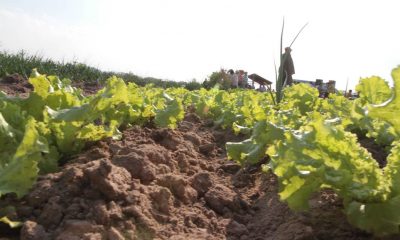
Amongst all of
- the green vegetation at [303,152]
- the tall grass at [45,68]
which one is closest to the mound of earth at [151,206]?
the green vegetation at [303,152]

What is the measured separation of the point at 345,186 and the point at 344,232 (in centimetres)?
26

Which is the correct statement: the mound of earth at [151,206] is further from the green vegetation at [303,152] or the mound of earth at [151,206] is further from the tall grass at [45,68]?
the tall grass at [45,68]

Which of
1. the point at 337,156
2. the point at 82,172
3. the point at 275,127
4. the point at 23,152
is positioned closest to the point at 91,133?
the point at 82,172

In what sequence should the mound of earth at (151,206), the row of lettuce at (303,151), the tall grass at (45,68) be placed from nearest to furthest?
the row of lettuce at (303,151) → the mound of earth at (151,206) → the tall grass at (45,68)

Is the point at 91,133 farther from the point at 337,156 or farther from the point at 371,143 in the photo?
the point at 371,143

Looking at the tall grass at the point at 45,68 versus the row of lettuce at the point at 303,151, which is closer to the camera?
the row of lettuce at the point at 303,151

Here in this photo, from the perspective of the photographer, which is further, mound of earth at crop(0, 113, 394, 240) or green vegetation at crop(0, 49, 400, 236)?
mound of earth at crop(0, 113, 394, 240)

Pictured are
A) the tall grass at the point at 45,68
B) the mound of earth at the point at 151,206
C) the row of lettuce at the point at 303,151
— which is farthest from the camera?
the tall grass at the point at 45,68

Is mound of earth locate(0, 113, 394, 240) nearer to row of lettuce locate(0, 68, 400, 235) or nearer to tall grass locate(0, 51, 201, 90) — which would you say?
row of lettuce locate(0, 68, 400, 235)

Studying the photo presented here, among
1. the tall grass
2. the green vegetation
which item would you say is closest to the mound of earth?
the green vegetation

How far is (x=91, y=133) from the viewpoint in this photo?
284cm

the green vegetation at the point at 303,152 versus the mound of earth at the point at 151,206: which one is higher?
the green vegetation at the point at 303,152

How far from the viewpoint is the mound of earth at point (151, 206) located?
192 cm

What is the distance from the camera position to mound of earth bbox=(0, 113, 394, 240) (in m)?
1.92
